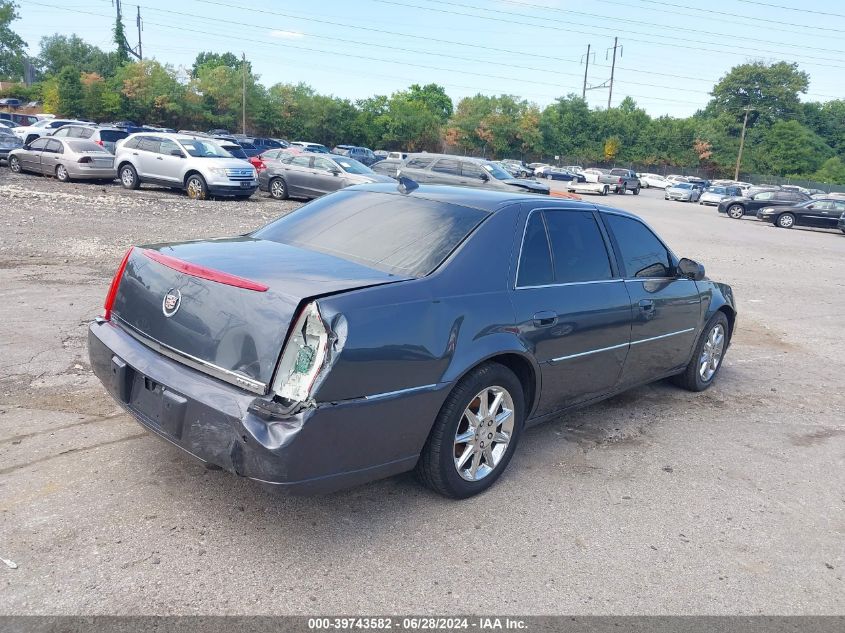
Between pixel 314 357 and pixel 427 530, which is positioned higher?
pixel 314 357

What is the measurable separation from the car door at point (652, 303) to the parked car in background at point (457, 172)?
623 inches

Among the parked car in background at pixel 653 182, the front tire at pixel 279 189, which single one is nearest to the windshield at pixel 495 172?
the front tire at pixel 279 189

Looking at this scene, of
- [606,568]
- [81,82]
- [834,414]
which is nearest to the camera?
[606,568]

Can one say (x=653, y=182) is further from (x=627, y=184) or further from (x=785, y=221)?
(x=785, y=221)

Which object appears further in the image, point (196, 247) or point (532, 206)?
point (532, 206)

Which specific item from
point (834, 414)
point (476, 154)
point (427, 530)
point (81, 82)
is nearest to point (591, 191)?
point (476, 154)

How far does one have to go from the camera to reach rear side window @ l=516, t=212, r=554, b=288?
4082 millimetres

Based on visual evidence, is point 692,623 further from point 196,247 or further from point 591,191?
point 591,191

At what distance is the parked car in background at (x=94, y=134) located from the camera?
23.7 meters

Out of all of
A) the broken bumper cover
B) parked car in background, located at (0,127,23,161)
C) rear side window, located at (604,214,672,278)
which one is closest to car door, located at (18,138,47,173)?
parked car in background, located at (0,127,23,161)

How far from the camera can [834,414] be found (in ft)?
19.1

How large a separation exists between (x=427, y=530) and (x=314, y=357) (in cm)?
114

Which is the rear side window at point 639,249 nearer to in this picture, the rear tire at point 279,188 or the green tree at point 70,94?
the rear tire at point 279,188

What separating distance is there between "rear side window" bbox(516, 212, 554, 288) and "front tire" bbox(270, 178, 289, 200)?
1732 cm
